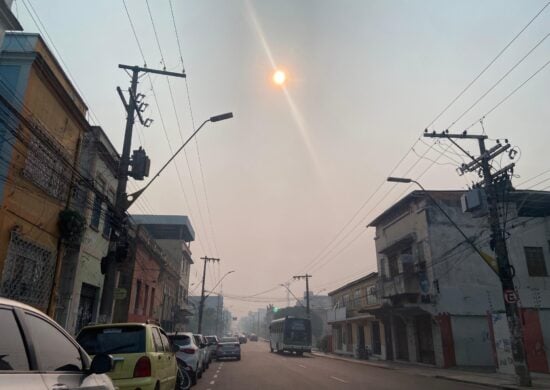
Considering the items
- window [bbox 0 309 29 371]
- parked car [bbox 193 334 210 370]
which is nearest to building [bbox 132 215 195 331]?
parked car [bbox 193 334 210 370]

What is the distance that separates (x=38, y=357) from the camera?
10.8 feet

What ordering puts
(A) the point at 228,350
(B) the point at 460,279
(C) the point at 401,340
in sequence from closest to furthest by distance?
(B) the point at 460,279, (A) the point at 228,350, (C) the point at 401,340

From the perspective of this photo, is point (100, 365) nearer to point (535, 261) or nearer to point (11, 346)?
point (11, 346)

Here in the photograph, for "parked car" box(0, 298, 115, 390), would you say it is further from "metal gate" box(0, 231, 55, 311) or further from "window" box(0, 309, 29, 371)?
"metal gate" box(0, 231, 55, 311)

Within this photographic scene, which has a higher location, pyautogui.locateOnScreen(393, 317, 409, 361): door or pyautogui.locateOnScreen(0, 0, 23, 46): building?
pyautogui.locateOnScreen(0, 0, 23, 46): building

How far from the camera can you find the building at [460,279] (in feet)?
91.2

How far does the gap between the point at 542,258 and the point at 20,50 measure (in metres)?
32.6

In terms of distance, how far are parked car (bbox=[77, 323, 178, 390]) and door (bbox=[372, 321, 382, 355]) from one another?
116 ft

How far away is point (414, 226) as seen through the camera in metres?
32.9

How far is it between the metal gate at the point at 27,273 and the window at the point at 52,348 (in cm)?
1003

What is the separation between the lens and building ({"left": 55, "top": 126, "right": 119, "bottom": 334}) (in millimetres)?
16766

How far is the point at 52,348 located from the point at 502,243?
19536 millimetres

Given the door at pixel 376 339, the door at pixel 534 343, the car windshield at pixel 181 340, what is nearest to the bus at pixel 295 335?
the door at pixel 376 339

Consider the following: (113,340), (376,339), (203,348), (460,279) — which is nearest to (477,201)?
(460,279)
